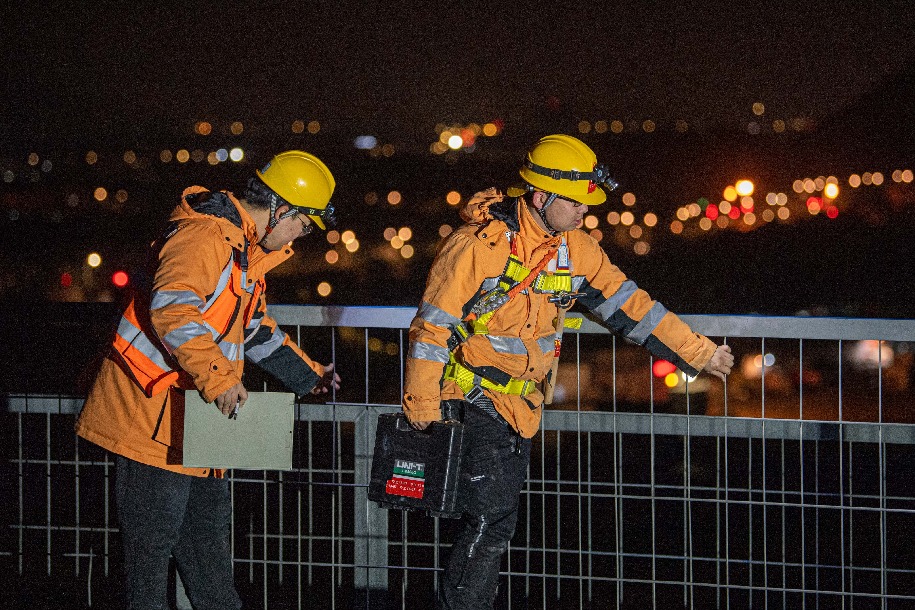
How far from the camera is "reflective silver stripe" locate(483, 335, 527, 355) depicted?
418cm

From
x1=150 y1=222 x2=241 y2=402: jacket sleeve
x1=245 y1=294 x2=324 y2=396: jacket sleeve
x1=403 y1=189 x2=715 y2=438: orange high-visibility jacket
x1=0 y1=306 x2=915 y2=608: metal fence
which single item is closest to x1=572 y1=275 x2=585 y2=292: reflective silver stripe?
x1=403 y1=189 x2=715 y2=438: orange high-visibility jacket

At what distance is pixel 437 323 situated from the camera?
4020 millimetres

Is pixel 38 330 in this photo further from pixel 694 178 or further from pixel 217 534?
pixel 694 178

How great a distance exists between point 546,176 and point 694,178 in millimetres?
18698

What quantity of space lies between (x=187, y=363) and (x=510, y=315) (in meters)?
1.35

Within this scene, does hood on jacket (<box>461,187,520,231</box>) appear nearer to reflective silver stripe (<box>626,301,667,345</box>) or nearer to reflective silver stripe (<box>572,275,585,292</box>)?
reflective silver stripe (<box>572,275,585,292</box>)

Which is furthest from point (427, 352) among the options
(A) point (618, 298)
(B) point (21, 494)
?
(B) point (21, 494)

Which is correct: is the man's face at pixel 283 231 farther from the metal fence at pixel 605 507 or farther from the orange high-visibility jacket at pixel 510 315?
the metal fence at pixel 605 507

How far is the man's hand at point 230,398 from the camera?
366 cm

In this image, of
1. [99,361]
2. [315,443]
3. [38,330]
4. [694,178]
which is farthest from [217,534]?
[694,178]

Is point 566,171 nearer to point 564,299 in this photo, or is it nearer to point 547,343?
point 564,299

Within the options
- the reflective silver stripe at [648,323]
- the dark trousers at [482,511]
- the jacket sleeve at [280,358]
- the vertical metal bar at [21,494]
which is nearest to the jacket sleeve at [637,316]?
the reflective silver stripe at [648,323]

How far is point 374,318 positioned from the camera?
4918mm

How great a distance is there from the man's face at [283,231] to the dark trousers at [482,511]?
104 cm
